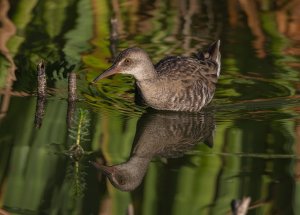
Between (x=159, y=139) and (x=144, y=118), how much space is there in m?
0.62

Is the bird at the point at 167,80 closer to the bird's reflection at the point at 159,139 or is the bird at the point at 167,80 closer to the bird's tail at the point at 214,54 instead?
the bird's reflection at the point at 159,139

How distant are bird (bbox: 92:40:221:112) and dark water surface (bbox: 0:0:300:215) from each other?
0.12 metres

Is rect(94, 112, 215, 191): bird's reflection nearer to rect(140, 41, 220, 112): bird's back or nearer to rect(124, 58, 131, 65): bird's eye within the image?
rect(140, 41, 220, 112): bird's back

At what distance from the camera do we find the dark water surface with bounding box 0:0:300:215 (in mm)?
7066

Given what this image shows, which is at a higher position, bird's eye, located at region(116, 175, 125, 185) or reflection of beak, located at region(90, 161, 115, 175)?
reflection of beak, located at region(90, 161, 115, 175)

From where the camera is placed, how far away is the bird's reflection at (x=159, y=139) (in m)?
7.41

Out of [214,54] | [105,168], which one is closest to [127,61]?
[214,54]

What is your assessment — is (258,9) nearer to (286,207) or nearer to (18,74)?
(18,74)

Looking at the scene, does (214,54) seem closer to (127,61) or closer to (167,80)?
(167,80)

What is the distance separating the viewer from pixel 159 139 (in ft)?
27.6

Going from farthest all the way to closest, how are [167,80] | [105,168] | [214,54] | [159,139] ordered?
[214,54]
[167,80]
[159,139]
[105,168]

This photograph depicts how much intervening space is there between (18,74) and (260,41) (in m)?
3.00

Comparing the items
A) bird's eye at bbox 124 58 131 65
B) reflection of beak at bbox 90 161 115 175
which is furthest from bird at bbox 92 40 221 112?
reflection of beak at bbox 90 161 115 175

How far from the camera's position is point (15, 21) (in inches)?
453
